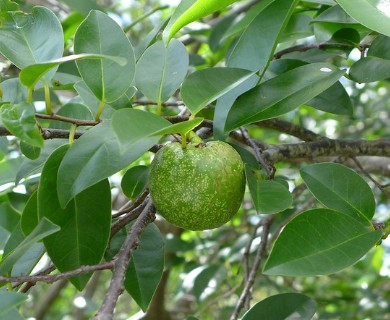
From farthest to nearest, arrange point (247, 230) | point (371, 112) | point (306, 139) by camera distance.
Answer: point (371, 112), point (247, 230), point (306, 139)

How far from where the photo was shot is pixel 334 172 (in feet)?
3.26

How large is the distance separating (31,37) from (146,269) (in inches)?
17.9

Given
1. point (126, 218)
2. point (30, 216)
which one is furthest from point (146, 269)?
point (30, 216)

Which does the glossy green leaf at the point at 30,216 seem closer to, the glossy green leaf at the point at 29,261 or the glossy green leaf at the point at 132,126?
the glossy green leaf at the point at 29,261

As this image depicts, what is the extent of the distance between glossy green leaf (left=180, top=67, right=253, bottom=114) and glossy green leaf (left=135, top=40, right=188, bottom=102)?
8cm

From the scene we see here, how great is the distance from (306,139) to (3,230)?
755 millimetres

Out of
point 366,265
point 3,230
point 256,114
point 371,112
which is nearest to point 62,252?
point 256,114

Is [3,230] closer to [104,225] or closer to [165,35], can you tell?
[104,225]

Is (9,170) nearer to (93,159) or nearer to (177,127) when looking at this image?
(93,159)

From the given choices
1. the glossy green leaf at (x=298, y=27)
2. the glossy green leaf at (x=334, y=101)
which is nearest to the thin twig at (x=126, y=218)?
the glossy green leaf at (x=334, y=101)

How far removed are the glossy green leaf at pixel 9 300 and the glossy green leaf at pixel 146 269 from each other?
341 millimetres

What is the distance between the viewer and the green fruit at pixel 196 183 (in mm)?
872

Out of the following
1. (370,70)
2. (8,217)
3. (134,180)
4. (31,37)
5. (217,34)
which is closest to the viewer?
(31,37)

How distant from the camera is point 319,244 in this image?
855mm
